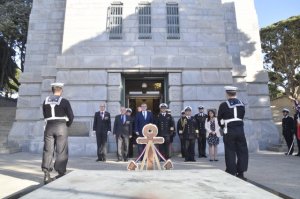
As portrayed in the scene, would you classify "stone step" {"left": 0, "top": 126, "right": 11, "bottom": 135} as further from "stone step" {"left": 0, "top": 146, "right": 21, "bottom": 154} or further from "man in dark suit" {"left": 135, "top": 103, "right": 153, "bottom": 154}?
"man in dark suit" {"left": 135, "top": 103, "right": 153, "bottom": 154}

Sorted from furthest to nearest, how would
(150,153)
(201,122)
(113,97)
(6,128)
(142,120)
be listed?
1. (6,128)
2. (113,97)
3. (201,122)
4. (142,120)
5. (150,153)

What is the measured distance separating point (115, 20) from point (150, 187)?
36.7 ft

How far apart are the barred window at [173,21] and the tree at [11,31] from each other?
16.2m

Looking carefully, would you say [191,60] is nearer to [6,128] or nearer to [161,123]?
[161,123]

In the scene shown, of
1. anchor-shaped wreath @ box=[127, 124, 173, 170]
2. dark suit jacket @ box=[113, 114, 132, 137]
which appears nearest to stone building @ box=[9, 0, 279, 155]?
dark suit jacket @ box=[113, 114, 132, 137]

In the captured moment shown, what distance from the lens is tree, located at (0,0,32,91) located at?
24.6 meters

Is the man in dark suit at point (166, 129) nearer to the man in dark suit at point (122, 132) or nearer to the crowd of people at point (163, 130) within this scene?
the crowd of people at point (163, 130)

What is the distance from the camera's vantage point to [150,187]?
343cm

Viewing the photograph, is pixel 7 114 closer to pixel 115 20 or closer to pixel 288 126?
pixel 115 20

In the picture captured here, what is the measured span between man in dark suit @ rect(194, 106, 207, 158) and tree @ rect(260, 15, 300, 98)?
58.6 feet

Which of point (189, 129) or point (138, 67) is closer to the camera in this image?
point (189, 129)

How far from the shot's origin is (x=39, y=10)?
1602 centimetres

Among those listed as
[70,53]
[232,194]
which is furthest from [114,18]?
[232,194]

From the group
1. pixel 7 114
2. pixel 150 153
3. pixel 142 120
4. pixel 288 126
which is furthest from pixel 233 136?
pixel 7 114
